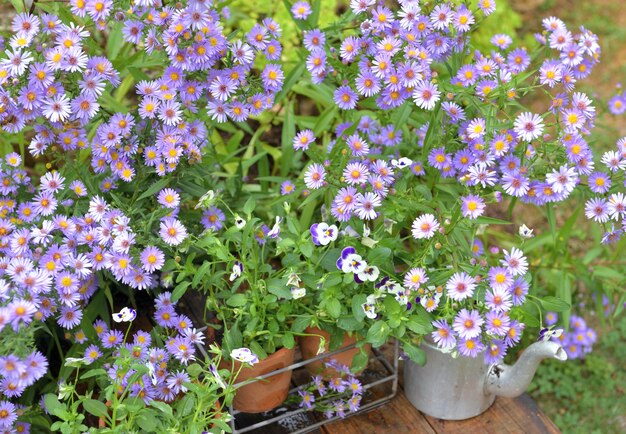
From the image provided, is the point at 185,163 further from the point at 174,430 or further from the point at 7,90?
the point at 174,430

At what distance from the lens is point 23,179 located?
5.33ft

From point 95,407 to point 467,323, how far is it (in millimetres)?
669

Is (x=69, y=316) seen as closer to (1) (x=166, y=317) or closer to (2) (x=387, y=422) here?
(1) (x=166, y=317)

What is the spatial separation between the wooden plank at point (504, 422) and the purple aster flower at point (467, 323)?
410 millimetres

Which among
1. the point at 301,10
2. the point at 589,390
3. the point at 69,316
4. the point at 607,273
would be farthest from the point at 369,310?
the point at 589,390

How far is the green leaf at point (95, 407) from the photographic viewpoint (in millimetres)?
1330

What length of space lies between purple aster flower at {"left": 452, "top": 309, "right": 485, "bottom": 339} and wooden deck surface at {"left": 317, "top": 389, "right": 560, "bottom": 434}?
0.41 metres

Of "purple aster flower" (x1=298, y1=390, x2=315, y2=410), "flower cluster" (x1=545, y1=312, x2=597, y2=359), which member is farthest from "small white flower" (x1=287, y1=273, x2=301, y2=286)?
"flower cluster" (x1=545, y1=312, x2=597, y2=359)

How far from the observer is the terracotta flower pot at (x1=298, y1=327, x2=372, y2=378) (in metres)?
1.60

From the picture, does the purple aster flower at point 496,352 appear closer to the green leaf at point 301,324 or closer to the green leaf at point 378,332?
the green leaf at point 378,332

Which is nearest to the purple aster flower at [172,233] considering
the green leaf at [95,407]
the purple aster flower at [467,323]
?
the green leaf at [95,407]

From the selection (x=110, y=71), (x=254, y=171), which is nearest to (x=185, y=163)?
(x=110, y=71)

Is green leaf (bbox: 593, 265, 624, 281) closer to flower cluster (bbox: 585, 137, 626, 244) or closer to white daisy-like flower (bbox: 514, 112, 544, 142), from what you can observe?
flower cluster (bbox: 585, 137, 626, 244)

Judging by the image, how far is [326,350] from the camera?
1596 millimetres
